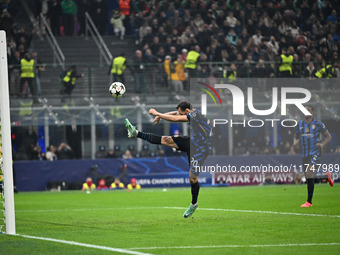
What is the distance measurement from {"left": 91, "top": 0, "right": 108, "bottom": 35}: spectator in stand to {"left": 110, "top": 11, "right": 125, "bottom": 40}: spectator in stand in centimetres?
46

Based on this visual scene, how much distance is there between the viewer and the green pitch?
9.32m

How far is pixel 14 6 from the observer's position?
32844mm

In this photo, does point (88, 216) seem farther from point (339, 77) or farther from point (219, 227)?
point (339, 77)

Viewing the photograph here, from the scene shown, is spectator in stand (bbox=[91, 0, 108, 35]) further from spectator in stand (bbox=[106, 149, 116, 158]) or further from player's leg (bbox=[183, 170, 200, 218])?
player's leg (bbox=[183, 170, 200, 218])

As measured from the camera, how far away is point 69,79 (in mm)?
27266

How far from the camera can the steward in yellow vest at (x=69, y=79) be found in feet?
89.3

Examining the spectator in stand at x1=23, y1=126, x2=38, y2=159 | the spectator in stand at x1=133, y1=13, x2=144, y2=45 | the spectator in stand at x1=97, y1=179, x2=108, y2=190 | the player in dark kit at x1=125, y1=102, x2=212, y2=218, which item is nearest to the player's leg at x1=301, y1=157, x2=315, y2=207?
the player in dark kit at x1=125, y1=102, x2=212, y2=218

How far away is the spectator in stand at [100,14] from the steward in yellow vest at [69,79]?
7611 mm

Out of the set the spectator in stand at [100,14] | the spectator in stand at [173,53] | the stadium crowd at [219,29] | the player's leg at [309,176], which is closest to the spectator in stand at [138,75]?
the stadium crowd at [219,29]

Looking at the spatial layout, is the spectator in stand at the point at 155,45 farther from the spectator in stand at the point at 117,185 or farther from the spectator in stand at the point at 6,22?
the spectator in stand at the point at 117,185

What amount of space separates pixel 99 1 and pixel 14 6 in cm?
398

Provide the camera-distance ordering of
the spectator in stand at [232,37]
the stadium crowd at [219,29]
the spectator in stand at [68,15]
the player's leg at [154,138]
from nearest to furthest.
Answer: the player's leg at [154,138] → the stadium crowd at [219,29] → the spectator in stand at [232,37] → the spectator in stand at [68,15]

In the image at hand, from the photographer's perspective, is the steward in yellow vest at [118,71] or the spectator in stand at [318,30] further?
the spectator in stand at [318,30]

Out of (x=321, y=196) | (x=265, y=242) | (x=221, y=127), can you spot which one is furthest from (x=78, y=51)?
(x=265, y=242)
